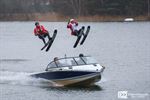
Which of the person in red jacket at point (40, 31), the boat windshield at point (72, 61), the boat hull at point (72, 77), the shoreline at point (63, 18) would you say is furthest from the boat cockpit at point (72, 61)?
the shoreline at point (63, 18)

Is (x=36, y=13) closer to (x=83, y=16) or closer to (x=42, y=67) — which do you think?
(x=83, y=16)

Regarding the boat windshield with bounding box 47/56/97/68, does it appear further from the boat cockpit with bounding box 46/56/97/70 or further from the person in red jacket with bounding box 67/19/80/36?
the person in red jacket with bounding box 67/19/80/36

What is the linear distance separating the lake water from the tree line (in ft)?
26.5

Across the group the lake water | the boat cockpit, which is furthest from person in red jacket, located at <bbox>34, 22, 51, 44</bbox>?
the lake water

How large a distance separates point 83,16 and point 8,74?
90.0 m

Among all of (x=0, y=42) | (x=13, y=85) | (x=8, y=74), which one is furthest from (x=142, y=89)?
(x=0, y=42)

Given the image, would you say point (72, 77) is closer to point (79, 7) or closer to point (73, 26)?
point (73, 26)

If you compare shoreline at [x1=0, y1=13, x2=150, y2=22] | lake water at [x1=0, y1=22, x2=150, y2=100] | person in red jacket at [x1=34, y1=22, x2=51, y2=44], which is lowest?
shoreline at [x1=0, y1=13, x2=150, y2=22]

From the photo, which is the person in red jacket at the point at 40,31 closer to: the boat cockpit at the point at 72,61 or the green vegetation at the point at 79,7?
the boat cockpit at the point at 72,61

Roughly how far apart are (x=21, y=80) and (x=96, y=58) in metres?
22.6

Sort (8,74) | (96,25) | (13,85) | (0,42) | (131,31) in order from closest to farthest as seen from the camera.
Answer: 1. (13,85)
2. (8,74)
3. (0,42)
4. (131,31)
5. (96,25)

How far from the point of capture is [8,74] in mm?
61094

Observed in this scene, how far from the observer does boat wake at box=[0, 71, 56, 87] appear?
5447cm

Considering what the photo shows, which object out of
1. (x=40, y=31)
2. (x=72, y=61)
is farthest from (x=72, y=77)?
(x=40, y=31)
